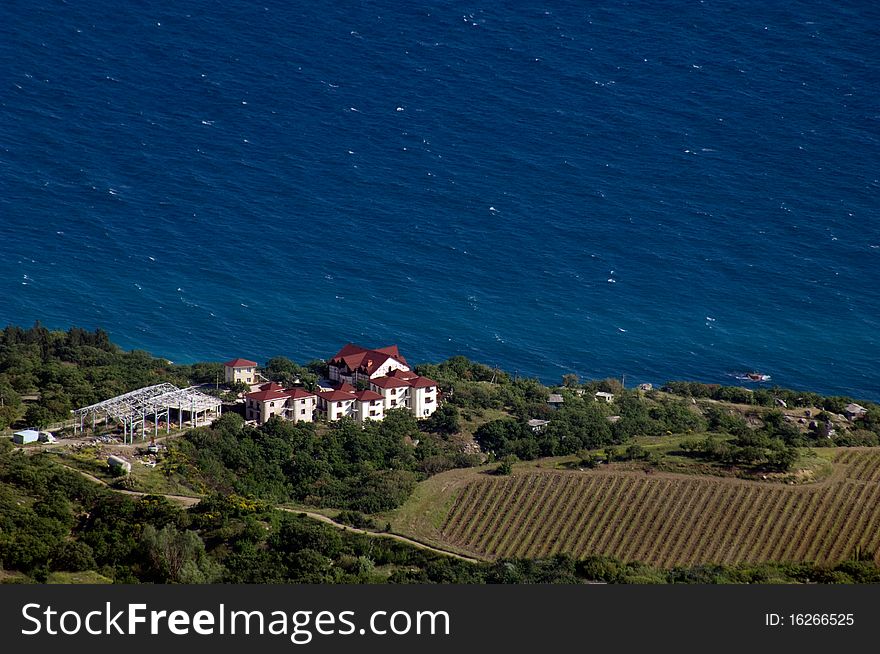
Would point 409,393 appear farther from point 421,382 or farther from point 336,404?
point 336,404

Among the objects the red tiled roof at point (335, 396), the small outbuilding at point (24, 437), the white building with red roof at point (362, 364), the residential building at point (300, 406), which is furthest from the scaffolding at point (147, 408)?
the white building with red roof at point (362, 364)

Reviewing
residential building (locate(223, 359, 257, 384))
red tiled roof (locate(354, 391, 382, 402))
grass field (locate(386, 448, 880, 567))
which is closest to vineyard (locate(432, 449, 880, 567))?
grass field (locate(386, 448, 880, 567))

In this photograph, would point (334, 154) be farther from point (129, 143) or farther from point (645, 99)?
point (645, 99)

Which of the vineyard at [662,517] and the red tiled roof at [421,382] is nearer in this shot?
the vineyard at [662,517]

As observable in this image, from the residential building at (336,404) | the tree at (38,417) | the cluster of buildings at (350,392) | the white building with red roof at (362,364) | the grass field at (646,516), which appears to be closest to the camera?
A: the grass field at (646,516)

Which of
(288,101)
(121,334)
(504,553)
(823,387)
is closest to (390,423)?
(504,553)

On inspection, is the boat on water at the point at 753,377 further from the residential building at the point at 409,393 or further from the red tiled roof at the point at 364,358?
the residential building at the point at 409,393

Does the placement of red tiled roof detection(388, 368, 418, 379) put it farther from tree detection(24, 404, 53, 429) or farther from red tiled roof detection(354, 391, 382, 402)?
tree detection(24, 404, 53, 429)

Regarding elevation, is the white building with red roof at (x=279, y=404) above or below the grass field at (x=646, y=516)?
above

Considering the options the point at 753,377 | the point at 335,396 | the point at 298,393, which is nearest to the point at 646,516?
the point at 335,396
